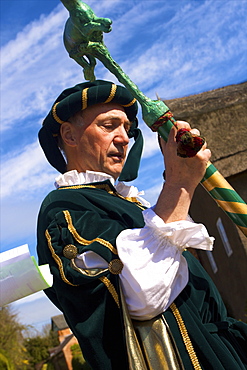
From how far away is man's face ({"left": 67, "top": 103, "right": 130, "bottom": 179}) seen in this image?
2.48 metres

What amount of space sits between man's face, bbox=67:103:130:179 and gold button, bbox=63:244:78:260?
60 centimetres

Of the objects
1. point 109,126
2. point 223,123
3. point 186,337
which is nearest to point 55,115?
point 109,126

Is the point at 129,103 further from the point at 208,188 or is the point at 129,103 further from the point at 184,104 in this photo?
the point at 184,104

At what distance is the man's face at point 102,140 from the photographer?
2.48m

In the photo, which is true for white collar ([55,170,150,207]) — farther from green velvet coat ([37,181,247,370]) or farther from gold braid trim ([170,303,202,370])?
gold braid trim ([170,303,202,370])

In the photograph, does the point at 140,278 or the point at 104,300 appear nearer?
the point at 140,278

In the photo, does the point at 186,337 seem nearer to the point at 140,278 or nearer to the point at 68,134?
the point at 140,278

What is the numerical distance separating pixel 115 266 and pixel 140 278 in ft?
0.48

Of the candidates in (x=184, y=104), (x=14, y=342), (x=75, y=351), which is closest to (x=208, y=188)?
(x=184, y=104)

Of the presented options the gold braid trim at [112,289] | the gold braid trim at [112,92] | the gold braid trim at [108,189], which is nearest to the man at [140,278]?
the gold braid trim at [112,289]

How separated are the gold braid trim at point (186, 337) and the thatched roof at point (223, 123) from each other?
5.01 metres

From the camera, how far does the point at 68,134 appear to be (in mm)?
2605

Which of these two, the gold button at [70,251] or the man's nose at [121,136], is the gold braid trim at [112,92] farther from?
the gold button at [70,251]

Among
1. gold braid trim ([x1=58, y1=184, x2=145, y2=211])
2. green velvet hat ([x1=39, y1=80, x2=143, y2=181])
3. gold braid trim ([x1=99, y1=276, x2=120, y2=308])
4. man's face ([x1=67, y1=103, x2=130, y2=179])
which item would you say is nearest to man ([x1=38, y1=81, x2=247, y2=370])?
gold braid trim ([x1=99, y1=276, x2=120, y2=308])
